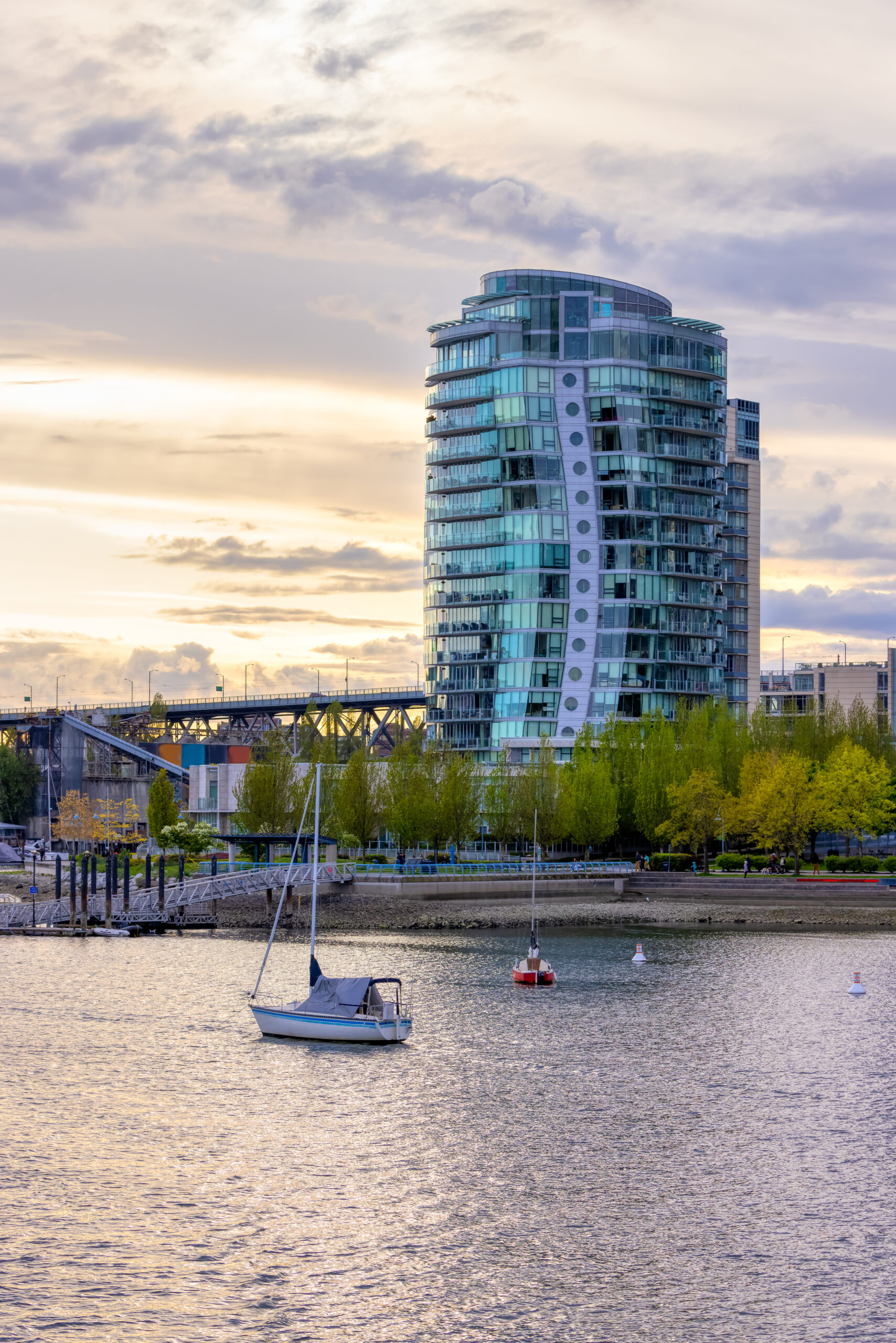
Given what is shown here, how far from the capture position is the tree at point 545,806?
6073 inches

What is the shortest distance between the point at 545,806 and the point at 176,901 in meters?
46.0

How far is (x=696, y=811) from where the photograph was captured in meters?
147

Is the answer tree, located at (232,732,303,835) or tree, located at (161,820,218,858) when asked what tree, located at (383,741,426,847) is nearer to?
tree, located at (232,732,303,835)

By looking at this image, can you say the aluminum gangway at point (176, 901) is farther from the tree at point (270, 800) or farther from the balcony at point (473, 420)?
the balcony at point (473, 420)

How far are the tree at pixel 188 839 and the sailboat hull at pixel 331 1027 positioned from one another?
7439cm

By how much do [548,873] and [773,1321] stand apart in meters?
107

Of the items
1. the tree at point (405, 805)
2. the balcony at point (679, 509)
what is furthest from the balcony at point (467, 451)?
the tree at point (405, 805)

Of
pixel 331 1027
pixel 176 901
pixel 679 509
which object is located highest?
pixel 679 509

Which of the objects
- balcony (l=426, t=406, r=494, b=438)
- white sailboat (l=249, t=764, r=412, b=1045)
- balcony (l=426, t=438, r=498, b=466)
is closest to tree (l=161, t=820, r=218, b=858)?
balcony (l=426, t=438, r=498, b=466)

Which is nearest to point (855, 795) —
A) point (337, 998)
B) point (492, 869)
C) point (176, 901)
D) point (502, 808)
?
point (492, 869)

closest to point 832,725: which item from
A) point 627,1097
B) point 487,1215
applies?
point 627,1097

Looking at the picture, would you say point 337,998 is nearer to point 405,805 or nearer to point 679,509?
point 405,805

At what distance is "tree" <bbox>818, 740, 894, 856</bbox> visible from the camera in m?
141

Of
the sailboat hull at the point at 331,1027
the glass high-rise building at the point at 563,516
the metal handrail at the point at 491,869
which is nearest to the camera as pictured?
the sailboat hull at the point at 331,1027
